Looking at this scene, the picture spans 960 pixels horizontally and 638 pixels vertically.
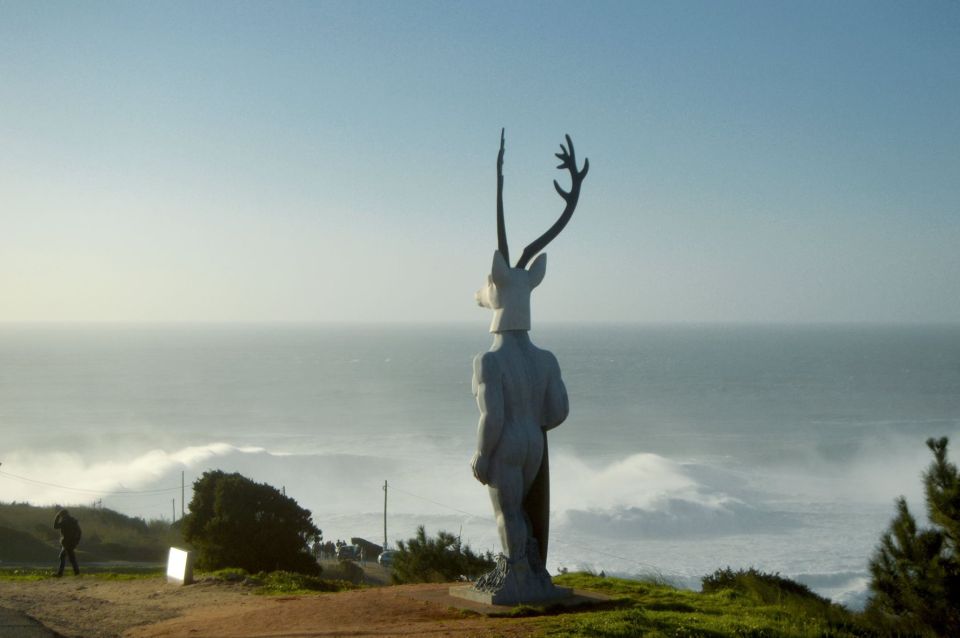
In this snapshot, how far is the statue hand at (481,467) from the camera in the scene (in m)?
12.3

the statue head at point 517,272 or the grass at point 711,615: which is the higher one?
the statue head at point 517,272

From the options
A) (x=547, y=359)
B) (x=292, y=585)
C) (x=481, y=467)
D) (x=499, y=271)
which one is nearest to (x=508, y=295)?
(x=499, y=271)

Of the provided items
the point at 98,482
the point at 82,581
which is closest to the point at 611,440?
the point at 98,482

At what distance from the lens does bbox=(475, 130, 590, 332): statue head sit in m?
12.7

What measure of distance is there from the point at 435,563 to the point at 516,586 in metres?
7.38

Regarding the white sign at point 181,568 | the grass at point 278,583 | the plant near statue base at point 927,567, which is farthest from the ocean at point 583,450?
the white sign at point 181,568

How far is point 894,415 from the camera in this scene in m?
94.7

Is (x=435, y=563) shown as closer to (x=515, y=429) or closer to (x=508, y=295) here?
(x=515, y=429)

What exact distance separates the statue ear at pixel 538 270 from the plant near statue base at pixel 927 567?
4.87 meters

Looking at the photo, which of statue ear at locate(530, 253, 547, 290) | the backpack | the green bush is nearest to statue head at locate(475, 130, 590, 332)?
statue ear at locate(530, 253, 547, 290)

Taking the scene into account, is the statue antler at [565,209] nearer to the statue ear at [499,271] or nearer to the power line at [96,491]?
the statue ear at [499,271]

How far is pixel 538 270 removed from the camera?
13047 mm

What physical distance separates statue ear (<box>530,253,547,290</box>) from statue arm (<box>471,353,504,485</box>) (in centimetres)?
117

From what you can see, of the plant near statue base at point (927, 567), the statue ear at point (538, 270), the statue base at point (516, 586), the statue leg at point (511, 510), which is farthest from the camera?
the statue ear at point (538, 270)
